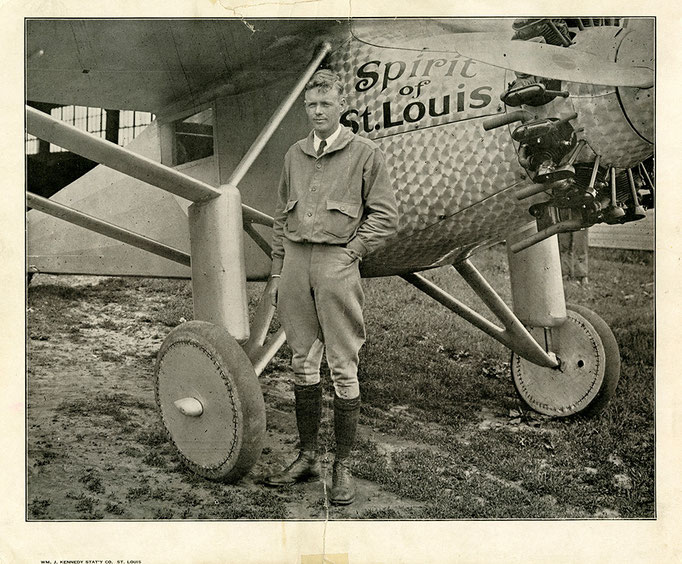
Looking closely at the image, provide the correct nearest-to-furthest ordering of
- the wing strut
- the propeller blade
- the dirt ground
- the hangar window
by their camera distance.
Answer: the propeller blade, the dirt ground, the hangar window, the wing strut

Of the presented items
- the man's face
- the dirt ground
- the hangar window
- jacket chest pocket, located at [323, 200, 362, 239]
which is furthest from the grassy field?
the man's face

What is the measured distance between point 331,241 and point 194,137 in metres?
1.34

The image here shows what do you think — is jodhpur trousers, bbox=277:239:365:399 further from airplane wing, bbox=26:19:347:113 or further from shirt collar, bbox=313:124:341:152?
airplane wing, bbox=26:19:347:113

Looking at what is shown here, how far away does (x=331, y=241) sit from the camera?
8.34 ft

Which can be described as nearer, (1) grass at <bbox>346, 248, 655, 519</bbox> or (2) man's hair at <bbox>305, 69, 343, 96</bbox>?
(2) man's hair at <bbox>305, 69, 343, 96</bbox>

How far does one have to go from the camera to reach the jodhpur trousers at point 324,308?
255cm

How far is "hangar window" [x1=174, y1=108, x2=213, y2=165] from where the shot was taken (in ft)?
11.2

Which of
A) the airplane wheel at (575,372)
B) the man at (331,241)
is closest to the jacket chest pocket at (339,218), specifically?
the man at (331,241)

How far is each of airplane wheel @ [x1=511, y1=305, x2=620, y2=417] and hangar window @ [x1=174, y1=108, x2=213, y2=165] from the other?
6.54 feet

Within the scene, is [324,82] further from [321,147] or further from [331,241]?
[331,241]

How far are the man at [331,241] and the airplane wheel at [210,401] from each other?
0.87 ft
